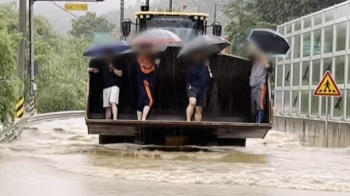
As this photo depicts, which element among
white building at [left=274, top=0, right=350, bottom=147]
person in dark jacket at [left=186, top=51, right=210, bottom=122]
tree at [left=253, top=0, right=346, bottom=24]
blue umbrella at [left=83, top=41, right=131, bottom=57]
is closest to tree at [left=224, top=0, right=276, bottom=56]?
tree at [left=253, top=0, right=346, bottom=24]

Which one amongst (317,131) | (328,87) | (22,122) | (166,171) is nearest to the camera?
(166,171)

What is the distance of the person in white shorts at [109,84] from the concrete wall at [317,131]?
6171mm

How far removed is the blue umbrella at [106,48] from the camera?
14789 millimetres

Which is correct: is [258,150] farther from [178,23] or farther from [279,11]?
[279,11]

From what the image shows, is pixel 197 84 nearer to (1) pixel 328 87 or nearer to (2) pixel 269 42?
(2) pixel 269 42

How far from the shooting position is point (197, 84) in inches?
592

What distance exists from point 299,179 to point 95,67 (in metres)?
5.65

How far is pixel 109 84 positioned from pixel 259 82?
3.27 m

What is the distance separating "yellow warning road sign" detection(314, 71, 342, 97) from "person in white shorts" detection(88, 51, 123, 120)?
556 cm

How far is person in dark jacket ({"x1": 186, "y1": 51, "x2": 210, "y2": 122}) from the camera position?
15.0 m

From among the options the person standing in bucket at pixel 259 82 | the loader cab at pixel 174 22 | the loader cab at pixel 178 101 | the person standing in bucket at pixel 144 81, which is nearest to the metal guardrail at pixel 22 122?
the loader cab at pixel 178 101

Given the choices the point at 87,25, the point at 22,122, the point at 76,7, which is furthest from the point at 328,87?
the point at 87,25

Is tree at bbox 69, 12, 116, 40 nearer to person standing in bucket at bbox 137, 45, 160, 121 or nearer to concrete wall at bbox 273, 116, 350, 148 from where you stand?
concrete wall at bbox 273, 116, 350, 148

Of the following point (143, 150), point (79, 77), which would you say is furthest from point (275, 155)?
point (79, 77)
